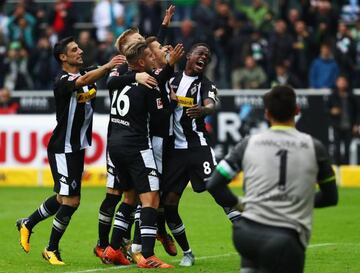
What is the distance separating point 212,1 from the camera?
27859 mm

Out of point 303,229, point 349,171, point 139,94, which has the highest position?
point 139,94

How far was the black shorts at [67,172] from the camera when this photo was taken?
11.9m

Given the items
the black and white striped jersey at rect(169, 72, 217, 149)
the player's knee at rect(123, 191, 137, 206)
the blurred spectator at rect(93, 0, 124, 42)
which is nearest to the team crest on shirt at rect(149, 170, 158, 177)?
the player's knee at rect(123, 191, 137, 206)

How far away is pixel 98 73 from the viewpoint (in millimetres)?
11211

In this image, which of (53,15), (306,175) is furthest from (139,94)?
(53,15)

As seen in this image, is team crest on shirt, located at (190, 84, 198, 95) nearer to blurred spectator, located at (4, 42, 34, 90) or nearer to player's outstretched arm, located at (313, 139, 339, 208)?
player's outstretched arm, located at (313, 139, 339, 208)

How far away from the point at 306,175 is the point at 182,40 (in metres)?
18.4

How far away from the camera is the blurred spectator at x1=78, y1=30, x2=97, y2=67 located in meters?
25.5

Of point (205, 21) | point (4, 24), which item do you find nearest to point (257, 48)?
point (205, 21)

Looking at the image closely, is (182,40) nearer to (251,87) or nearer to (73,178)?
(251,87)

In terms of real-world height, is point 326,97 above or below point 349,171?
above

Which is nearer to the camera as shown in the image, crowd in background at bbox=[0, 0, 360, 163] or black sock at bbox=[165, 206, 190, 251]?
black sock at bbox=[165, 206, 190, 251]

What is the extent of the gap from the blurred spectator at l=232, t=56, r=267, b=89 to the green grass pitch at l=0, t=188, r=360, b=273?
4.53 meters

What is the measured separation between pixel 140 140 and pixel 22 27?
1650 centimetres
